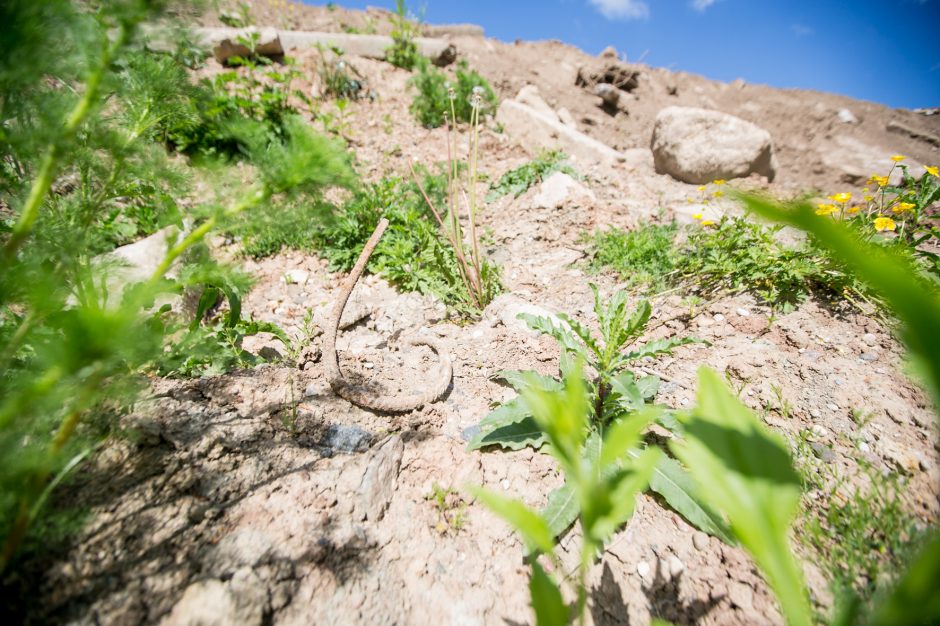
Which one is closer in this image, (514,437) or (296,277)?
(514,437)

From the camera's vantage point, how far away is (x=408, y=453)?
162 cm

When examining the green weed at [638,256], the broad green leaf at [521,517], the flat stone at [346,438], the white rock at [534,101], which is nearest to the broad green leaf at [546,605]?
the broad green leaf at [521,517]

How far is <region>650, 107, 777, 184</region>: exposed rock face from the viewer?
186 inches

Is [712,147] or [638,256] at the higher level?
[712,147]

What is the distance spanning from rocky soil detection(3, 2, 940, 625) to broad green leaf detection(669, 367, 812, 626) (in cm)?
86

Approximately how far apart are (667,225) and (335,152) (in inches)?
132

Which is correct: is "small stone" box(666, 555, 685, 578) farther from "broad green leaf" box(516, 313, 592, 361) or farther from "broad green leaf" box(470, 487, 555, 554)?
"broad green leaf" box(470, 487, 555, 554)

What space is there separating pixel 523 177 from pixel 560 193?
58 cm

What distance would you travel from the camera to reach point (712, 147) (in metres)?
4.74

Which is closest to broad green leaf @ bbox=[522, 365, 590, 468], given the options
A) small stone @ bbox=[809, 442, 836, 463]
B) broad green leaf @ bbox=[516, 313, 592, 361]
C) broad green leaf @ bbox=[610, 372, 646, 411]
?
broad green leaf @ bbox=[610, 372, 646, 411]

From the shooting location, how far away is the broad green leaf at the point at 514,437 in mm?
1608

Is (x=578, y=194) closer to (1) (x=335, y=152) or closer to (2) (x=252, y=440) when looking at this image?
(1) (x=335, y=152)

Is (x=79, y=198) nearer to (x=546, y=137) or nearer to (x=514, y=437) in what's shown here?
(x=514, y=437)

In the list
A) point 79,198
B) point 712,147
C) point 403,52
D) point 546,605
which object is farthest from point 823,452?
point 403,52
